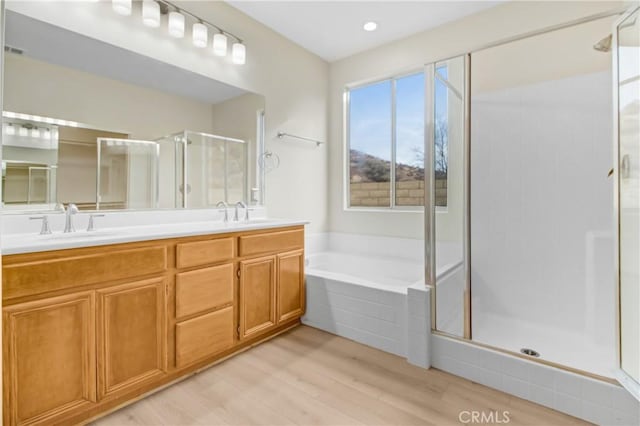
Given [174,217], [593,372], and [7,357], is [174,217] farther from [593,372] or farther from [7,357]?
[593,372]

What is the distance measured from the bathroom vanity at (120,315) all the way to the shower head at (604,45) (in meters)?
2.61

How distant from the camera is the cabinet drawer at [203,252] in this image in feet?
5.77

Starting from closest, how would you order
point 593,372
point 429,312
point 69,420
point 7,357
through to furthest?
point 7,357 → point 69,420 → point 593,372 → point 429,312

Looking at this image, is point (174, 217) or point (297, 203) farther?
point (297, 203)

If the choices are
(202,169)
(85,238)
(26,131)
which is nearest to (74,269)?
(85,238)

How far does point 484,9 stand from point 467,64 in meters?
1.03

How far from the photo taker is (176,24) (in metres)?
2.21

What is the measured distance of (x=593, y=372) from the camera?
5.12ft

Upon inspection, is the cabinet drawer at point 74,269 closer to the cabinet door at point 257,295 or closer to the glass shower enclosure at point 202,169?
the cabinet door at point 257,295

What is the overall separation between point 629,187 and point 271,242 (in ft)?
6.70

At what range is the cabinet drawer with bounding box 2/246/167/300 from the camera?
1.23m

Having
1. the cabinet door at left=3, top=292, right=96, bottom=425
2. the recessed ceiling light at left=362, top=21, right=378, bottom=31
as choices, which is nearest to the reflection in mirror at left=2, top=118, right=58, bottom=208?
the cabinet door at left=3, top=292, right=96, bottom=425

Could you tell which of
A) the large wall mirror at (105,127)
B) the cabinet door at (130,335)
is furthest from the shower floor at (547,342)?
the large wall mirror at (105,127)

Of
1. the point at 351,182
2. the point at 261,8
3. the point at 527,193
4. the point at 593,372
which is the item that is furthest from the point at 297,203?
the point at 593,372
